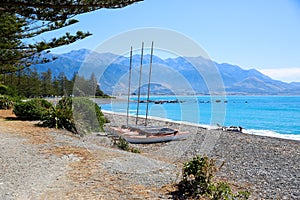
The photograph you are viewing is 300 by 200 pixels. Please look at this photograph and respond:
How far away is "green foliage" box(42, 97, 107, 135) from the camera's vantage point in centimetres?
1051

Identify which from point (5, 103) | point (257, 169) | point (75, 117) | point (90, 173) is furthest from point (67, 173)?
point (5, 103)

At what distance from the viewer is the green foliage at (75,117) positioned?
34.5ft

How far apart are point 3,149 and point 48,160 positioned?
59.8 inches

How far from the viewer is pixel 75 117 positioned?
1109 cm

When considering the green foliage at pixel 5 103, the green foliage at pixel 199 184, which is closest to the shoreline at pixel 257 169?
the green foliage at pixel 199 184

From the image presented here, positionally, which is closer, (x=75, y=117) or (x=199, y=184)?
(x=199, y=184)

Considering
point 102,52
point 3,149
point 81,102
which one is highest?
point 102,52

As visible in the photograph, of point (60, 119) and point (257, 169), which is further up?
point (60, 119)

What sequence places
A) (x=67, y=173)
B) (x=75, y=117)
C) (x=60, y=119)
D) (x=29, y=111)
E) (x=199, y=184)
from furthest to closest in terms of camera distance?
1. (x=29, y=111)
2. (x=75, y=117)
3. (x=60, y=119)
4. (x=67, y=173)
5. (x=199, y=184)

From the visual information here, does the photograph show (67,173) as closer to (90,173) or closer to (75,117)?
(90,173)

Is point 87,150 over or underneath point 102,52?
underneath

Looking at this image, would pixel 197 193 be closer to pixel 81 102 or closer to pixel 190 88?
pixel 190 88

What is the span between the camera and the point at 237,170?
316 inches

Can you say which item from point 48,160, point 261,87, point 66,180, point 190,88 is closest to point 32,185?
point 66,180
